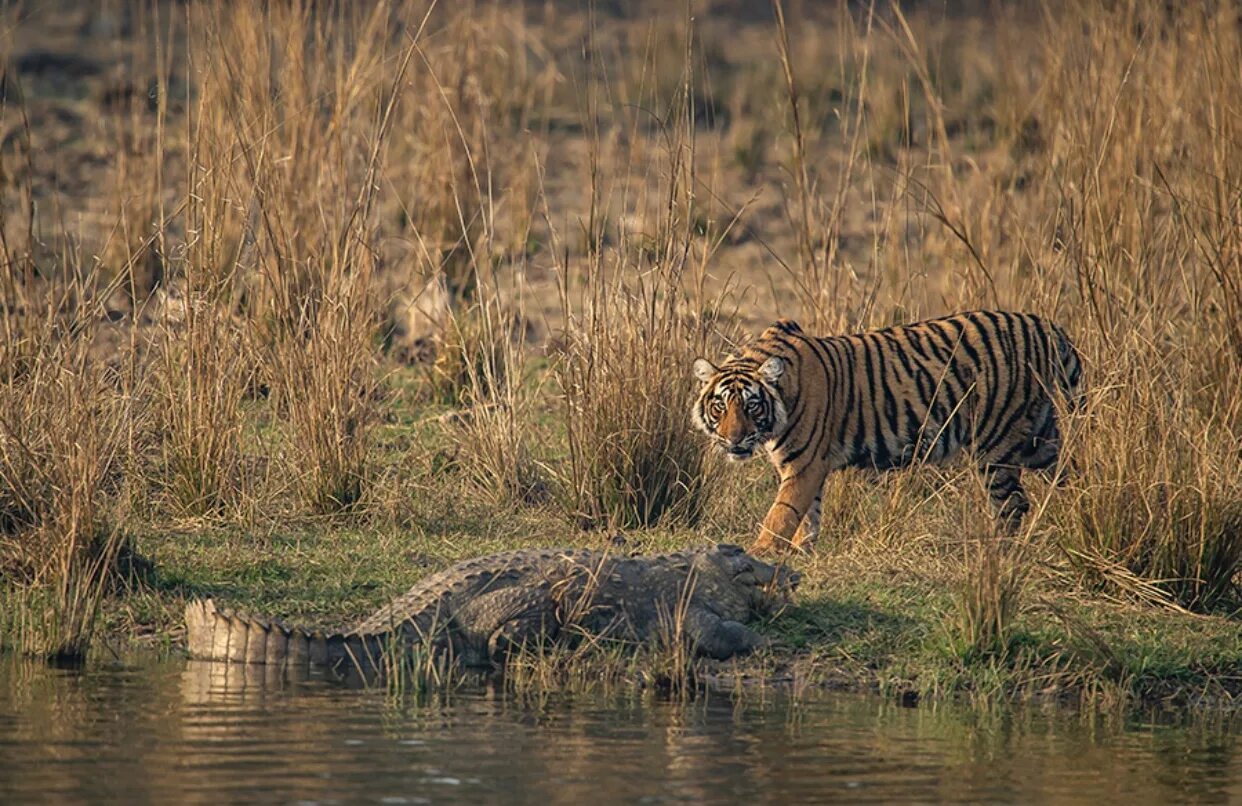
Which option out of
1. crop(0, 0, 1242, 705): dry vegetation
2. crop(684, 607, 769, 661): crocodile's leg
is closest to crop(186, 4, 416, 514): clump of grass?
crop(0, 0, 1242, 705): dry vegetation

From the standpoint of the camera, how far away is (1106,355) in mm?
→ 7383

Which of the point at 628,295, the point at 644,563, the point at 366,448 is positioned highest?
the point at 628,295

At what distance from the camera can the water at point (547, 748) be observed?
17.2 ft

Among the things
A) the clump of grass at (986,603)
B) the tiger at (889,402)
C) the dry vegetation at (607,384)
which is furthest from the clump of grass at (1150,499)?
the tiger at (889,402)

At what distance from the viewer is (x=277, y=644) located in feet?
21.7

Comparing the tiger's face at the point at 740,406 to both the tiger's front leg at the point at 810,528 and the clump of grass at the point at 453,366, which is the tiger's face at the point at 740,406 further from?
the clump of grass at the point at 453,366

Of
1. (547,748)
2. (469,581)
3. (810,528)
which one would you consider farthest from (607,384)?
(547,748)

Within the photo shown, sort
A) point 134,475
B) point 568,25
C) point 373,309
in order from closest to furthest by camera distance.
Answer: point 134,475, point 373,309, point 568,25

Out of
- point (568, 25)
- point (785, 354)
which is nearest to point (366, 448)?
point (785, 354)

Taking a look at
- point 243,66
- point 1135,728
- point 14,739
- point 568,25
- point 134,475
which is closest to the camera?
point 14,739

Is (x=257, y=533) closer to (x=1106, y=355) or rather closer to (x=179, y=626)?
(x=179, y=626)

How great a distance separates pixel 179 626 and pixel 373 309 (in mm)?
2079

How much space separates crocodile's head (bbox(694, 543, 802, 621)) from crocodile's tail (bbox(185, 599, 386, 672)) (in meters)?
1.23

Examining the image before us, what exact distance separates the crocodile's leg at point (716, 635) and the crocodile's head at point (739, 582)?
12 cm
